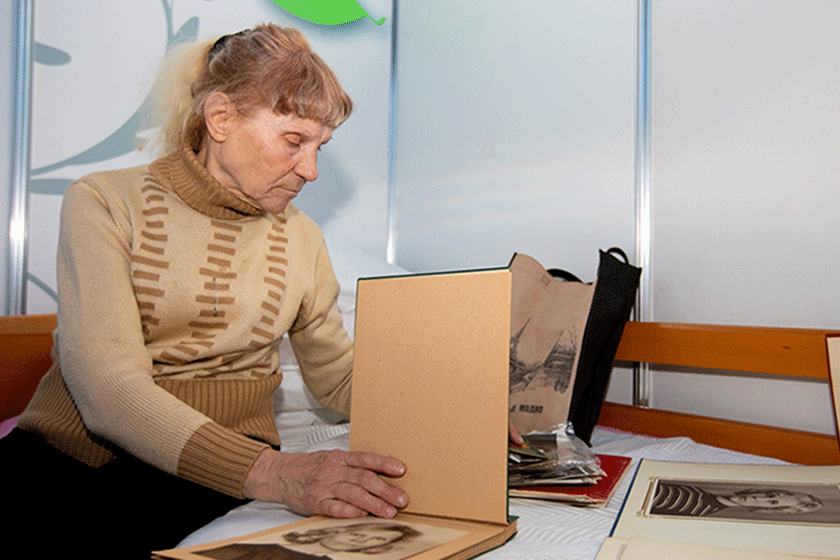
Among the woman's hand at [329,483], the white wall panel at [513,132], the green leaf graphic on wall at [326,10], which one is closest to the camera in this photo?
the woman's hand at [329,483]

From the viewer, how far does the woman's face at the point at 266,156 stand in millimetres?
884

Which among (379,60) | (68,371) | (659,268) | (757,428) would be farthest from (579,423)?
(379,60)

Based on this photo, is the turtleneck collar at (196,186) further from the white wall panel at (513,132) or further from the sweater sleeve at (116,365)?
the white wall panel at (513,132)

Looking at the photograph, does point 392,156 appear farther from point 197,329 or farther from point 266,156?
point 197,329

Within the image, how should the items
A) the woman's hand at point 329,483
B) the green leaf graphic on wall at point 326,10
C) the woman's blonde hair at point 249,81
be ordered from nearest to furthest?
the woman's hand at point 329,483 → the woman's blonde hair at point 249,81 → the green leaf graphic on wall at point 326,10

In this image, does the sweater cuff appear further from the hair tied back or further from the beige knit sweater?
the hair tied back

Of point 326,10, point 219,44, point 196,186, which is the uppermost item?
point 326,10

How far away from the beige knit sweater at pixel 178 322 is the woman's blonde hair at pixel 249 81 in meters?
0.09

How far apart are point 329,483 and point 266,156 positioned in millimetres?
497

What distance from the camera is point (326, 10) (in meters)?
1.89

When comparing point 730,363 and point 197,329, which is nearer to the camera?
point 197,329

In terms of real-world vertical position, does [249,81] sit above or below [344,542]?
above

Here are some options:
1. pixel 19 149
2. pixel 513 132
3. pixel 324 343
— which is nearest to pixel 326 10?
pixel 513 132

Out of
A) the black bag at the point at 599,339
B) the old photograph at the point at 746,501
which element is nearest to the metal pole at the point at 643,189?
the black bag at the point at 599,339
